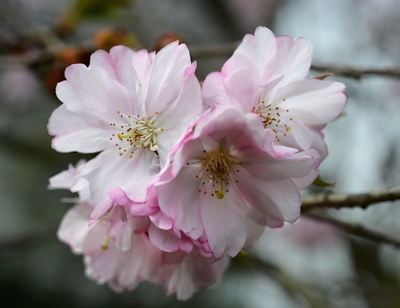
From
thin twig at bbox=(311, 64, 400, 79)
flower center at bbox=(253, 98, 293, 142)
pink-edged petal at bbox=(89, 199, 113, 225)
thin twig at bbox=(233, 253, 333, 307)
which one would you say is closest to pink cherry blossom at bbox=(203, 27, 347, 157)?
flower center at bbox=(253, 98, 293, 142)

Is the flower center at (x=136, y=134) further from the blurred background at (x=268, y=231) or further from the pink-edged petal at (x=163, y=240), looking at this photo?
the blurred background at (x=268, y=231)

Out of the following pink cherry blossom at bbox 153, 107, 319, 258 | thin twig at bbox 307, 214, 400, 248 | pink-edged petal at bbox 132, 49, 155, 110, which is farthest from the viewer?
thin twig at bbox 307, 214, 400, 248

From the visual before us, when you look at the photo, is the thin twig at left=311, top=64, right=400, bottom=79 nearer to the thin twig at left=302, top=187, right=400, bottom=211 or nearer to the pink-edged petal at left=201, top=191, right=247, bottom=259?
the thin twig at left=302, top=187, right=400, bottom=211

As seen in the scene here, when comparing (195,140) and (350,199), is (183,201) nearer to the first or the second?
(195,140)

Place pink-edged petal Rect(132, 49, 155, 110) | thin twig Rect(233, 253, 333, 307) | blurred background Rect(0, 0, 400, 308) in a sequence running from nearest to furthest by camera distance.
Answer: pink-edged petal Rect(132, 49, 155, 110), thin twig Rect(233, 253, 333, 307), blurred background Rect(0, 0, 400, 308)

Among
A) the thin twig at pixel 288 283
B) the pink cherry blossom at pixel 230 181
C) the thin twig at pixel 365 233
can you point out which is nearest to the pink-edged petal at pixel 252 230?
the pink cherry blossom at pixel 230 181

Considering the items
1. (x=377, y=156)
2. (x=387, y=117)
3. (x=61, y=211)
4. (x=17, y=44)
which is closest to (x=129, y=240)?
(x=17, y=44)
